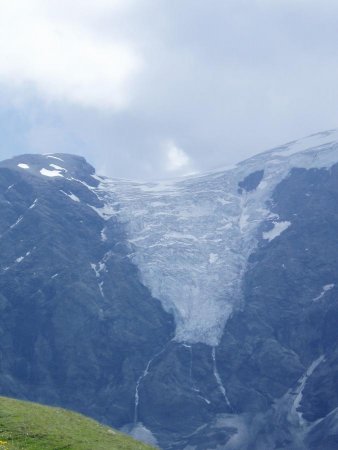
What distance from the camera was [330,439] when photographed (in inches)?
7785

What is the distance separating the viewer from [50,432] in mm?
57812

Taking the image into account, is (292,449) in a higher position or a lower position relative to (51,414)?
higher

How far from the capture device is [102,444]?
58.7 metres

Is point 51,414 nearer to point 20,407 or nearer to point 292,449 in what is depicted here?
point 20,407

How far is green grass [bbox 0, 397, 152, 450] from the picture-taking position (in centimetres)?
5472

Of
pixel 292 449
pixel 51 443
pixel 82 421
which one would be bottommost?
pixel 51 443

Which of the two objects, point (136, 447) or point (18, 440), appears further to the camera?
point (136, 447)

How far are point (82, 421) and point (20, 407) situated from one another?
677 centimetres

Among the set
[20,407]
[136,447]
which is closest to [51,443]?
[136,447]

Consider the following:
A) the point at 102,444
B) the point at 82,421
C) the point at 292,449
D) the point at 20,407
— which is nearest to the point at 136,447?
the point at 102,444

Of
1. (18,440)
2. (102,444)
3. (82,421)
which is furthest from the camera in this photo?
(82,421)

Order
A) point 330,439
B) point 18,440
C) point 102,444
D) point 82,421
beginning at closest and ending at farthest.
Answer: point 18,440 < point 102,444 < point 82,421 < point 330,439

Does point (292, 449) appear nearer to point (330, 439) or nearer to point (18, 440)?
Answer: point (330, 439)

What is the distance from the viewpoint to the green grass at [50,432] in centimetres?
5472
